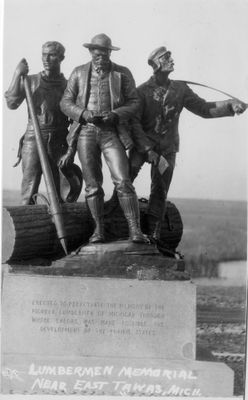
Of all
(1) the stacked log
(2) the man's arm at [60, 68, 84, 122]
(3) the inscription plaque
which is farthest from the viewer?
(2) the man's arm at [60, 68, 84, 122]

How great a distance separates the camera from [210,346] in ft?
39.1

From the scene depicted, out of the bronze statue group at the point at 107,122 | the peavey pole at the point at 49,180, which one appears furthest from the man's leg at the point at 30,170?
the peavey pole at the point at 49,180

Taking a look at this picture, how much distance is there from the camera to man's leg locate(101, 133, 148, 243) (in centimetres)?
1134

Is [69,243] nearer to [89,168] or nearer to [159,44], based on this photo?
[89,168]

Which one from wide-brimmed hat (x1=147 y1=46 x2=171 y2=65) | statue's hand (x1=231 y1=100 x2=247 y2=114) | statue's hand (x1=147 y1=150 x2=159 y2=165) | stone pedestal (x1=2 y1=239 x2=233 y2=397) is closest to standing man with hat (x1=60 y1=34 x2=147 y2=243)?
statue's hand (x1=147 y1=150 x2=159 y2=165)

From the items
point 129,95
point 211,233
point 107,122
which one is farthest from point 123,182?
point 211,233

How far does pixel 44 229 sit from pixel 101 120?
41.8 inches

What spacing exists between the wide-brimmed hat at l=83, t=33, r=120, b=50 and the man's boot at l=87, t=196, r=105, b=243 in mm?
1302

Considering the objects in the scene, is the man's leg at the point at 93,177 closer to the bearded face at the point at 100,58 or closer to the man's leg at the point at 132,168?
the man's leg at the point at 132,168

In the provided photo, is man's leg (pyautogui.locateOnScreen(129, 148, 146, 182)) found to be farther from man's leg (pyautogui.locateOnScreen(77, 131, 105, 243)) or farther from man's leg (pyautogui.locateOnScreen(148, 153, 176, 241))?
man's leg (pyautogui.locateOnScreen(77, 131, 105, 243))

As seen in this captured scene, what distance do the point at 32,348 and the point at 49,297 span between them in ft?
1.49

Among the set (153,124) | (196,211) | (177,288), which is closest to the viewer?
(177,288)

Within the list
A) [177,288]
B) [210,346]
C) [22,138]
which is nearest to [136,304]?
[177,288]

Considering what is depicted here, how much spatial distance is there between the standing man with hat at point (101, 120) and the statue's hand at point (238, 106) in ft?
2.94
